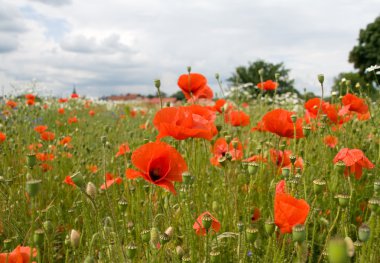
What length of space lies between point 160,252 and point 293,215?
20.2 inches

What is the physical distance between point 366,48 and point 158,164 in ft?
101

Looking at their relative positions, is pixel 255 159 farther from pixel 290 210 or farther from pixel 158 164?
pixel 290 210

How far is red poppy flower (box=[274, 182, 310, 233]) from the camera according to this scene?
117 cm

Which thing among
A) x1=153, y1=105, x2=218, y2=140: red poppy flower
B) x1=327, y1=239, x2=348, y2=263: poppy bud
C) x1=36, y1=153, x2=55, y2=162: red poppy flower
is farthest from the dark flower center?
x1=36, y1=153, x2=55, y2=162: red poppy flower

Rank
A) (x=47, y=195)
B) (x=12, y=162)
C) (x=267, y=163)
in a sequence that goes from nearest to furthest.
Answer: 1. (x=267, y=163)
2. (x=47, y=195)
3. (x=12, y=162)

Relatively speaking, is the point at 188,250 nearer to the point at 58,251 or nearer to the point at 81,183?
the point at 81,183

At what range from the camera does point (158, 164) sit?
4.92ft

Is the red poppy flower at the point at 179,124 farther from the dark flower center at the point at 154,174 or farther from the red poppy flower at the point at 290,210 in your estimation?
the red poppy flower at the point at 290,210

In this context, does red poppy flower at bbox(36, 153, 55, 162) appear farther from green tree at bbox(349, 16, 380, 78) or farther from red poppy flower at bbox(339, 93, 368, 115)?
green tree at bbox(349, 16, 380, 78)

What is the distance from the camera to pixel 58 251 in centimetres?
243

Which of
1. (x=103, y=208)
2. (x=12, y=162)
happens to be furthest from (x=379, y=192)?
(x=12, y=162)

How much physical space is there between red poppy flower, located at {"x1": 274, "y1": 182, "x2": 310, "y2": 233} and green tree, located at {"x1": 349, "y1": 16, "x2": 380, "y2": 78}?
2952 centimetres

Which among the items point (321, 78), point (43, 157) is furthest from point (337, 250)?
point (43, 157)

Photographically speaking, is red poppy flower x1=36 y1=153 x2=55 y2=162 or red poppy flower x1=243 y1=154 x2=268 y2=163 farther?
red poppy flower x1=36 y1=153 x2=55 y2=162
